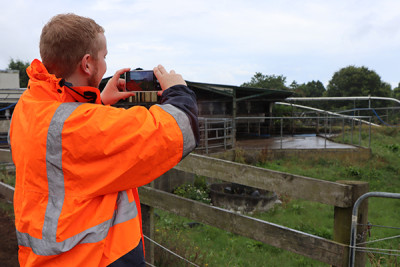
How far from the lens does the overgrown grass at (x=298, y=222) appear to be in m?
4.94

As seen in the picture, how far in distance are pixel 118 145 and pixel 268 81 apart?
53015 mm

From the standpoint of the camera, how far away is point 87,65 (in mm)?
1339

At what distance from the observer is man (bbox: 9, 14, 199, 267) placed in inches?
47.3

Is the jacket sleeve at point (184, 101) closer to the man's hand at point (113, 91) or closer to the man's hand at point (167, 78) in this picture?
the man's hand at point (167, 78)

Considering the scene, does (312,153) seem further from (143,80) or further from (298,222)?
(143,80)

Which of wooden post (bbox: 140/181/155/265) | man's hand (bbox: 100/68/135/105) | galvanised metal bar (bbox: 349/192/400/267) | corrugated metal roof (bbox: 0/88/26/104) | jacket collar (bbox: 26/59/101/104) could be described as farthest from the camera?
corrugated metal roof (bbox: 0/88/26/104)

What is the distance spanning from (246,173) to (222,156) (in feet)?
32.6

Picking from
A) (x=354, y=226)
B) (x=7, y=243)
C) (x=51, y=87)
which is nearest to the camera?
(x=51, y=87)

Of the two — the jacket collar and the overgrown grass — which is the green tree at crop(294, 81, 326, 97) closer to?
the overgrown grass

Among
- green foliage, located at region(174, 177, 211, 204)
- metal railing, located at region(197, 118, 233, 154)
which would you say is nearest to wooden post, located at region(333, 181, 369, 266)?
green foliage, located at region(174, 177, 211, 204)

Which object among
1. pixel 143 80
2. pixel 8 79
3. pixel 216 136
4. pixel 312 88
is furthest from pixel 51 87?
pixel 312 88

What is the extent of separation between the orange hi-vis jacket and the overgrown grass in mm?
1800

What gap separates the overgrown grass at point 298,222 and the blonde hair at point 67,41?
6.98ft

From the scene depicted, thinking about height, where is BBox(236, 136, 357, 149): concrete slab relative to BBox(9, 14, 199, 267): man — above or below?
below
